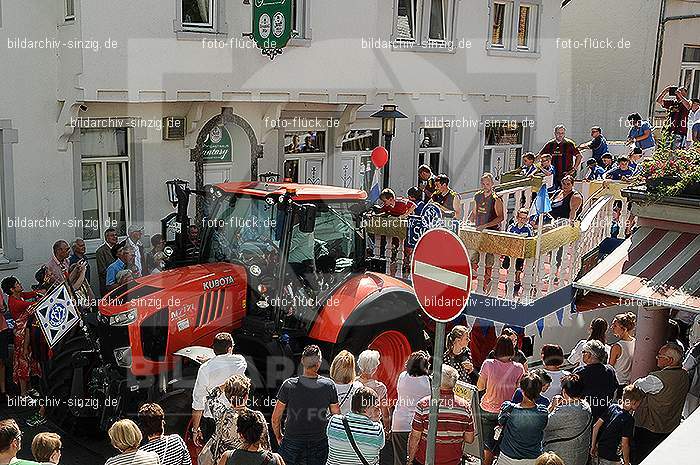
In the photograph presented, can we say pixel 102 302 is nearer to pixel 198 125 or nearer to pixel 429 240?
pixel 429 240

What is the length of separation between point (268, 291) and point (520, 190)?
16.6 ft

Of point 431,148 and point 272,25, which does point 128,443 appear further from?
point 431,148

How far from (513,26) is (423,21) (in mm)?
2669

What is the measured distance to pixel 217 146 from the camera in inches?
477

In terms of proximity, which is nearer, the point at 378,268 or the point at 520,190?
the point at 378,268

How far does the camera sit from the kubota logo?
669cm

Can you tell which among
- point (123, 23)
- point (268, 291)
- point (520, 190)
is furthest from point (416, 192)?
point (123, 23)

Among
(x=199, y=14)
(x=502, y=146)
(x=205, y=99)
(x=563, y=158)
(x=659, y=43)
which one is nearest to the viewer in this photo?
(x=205, y=99)

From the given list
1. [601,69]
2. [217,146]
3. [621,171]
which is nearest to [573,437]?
[621,171]

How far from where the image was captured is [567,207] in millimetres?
9820

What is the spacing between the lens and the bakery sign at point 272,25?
34.8 ft

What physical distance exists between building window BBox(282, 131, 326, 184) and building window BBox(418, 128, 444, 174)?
7.84ft

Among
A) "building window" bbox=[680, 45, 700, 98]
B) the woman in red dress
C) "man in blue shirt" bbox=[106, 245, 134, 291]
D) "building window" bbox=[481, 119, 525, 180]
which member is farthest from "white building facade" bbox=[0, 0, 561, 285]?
"building window" bbox=[680, 45, 700, 98]

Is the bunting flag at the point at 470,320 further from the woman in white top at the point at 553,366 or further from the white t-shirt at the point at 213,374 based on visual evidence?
the white t-shirt at the point at 213,374
